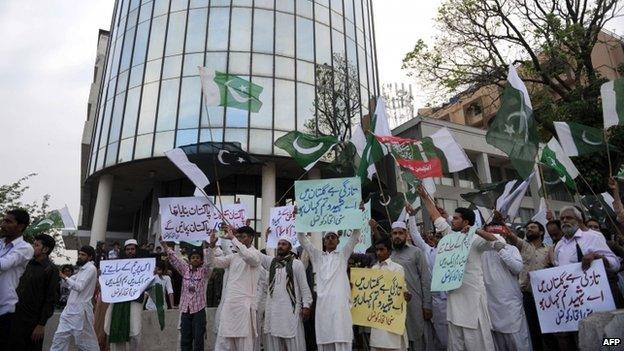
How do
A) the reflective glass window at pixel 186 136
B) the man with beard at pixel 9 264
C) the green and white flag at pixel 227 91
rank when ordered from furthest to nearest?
the reflective glass window at pixel 186 136 < the green and white flag at pixel 227 91 < the man with beard at pixel 9 264

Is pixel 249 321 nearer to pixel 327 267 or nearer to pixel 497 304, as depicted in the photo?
pixel 327 267

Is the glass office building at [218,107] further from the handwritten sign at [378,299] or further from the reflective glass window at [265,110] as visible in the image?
the handwritten sign at [378,299]

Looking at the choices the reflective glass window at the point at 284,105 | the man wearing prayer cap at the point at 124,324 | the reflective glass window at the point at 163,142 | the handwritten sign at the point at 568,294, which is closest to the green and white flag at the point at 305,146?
the man wearing prayer cap at the point at 124,324

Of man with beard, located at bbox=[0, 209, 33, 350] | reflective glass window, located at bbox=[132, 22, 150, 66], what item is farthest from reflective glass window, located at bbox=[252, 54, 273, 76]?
man with beard, located at bbox=[0, 209, 33, 350]

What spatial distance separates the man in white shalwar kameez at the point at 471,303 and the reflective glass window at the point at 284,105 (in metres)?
14.1

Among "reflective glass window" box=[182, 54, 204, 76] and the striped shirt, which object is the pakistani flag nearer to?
the striped shirt

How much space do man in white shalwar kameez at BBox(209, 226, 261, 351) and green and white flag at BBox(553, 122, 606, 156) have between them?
5.33 meters

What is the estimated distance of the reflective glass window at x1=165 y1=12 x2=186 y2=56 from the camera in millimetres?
19109

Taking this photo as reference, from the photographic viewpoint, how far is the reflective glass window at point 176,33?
19.1m

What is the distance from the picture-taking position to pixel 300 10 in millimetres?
20406

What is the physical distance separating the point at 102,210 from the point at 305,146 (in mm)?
14305

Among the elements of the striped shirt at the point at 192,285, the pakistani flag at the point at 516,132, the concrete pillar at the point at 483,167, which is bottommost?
the striped shirt at the point at 192,285

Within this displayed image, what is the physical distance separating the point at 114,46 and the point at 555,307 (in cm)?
2181

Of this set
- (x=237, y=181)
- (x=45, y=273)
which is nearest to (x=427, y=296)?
(x=45, y=273)
